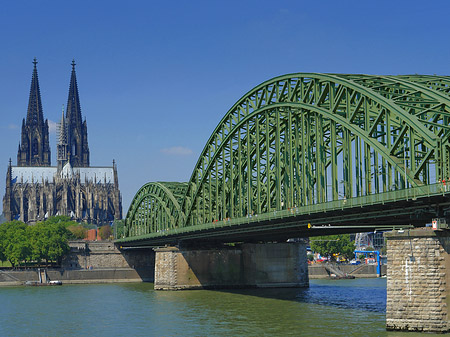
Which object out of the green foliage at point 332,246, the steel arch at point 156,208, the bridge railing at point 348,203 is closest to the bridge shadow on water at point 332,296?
the bridge railing at point 348,203

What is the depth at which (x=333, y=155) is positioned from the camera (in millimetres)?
69312

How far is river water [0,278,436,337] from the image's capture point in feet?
202

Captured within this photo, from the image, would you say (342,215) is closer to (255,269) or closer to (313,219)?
(313,219)

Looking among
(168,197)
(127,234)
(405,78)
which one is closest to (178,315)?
(405,78)

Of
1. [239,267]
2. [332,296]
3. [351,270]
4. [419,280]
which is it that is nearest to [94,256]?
[351,270]

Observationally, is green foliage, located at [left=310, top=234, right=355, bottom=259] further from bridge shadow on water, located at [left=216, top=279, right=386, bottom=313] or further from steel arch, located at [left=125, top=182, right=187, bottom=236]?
bridge shadow on water, located at [left=216, top=279, right=386, bottom=313]

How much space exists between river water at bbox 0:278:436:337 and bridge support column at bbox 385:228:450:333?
1.53 metres

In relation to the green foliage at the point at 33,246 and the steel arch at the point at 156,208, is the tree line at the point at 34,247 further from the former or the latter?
the steel arch at the point at 156,208

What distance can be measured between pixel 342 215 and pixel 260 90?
94.0 feet

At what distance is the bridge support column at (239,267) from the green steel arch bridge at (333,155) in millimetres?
3291

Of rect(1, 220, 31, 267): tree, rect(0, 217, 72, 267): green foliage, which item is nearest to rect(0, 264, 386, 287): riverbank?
rect(1, 220, 31, 267): tree

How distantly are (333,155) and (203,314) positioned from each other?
19.7m

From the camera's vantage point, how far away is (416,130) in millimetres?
53438

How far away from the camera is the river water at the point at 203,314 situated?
61562 millimetres
